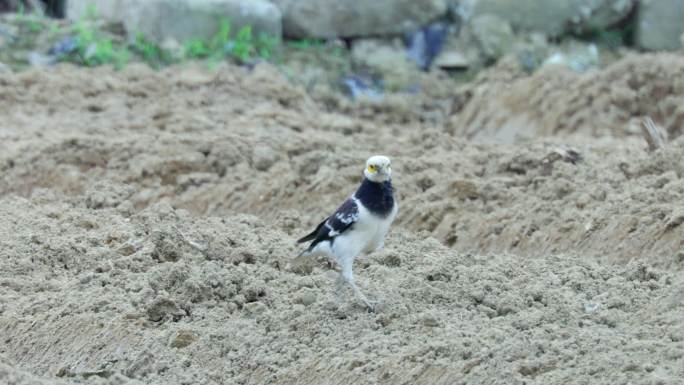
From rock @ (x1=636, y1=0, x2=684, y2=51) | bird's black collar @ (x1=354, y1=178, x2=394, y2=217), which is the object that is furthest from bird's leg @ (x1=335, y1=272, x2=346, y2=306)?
rock @ (x1=636, y1=0, x2=684, y2=51)

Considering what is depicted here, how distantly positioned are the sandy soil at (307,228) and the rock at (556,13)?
188 cm

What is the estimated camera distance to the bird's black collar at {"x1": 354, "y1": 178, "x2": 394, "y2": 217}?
5273 mm

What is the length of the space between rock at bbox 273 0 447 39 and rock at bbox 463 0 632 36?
1.92 feet

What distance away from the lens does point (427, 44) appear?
1264 centimetres

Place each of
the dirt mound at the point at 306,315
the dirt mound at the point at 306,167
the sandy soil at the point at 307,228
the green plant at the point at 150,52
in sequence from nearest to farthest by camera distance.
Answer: the dirt mound at the point at 306,315
the sandy soil at the point at 307,228
the dirt mound at the point at 306,167
the green plant at the point at 150,52

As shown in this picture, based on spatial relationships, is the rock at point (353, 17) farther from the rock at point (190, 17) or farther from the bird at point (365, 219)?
the bird at point (365, 219)

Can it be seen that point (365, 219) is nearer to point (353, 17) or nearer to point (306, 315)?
point (306, 315)

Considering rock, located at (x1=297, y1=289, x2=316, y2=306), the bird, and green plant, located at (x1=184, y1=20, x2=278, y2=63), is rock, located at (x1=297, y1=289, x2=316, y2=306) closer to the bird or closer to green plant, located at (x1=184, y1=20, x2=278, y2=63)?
the bird

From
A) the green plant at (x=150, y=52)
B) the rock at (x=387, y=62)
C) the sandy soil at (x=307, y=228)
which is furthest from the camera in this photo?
the rock at (x=387, y=62)

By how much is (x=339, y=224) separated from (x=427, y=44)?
7565mm

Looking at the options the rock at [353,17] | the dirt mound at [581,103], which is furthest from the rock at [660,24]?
the rock at [353,17]

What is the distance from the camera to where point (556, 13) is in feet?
42.4

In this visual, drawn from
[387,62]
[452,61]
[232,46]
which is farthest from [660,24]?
[232,46]

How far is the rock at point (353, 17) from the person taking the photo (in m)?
12.4
